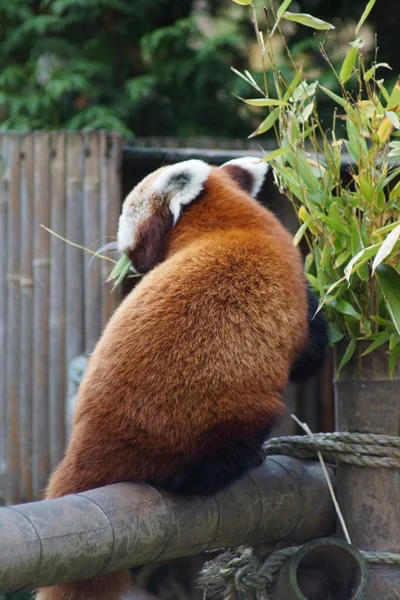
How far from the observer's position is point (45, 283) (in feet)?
14.7

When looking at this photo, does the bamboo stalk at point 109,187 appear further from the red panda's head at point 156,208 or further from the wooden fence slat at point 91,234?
the red panda's head at point 156,208

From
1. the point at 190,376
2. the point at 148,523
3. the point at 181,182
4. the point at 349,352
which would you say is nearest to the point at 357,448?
the point at 349,352

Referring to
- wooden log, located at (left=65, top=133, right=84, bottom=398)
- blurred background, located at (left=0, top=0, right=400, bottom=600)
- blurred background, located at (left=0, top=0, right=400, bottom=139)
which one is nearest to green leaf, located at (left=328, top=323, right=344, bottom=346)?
wooden log, located at (left=65, top=133, right=84, bottom=398)

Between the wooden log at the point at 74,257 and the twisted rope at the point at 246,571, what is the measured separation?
2333 millimetres

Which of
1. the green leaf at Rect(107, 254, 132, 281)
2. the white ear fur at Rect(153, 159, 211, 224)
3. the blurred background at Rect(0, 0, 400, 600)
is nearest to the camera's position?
the white ear fur at Rect(153, 159, 211, 224)

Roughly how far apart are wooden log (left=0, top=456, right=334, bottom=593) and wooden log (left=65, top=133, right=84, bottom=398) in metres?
2.39

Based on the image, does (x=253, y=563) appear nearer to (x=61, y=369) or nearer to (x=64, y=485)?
(x=64, y=485)

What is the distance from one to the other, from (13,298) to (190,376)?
2.80 meters

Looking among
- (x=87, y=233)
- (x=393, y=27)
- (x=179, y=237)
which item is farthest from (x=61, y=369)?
(x=393, y=27)

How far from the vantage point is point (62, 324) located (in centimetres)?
446

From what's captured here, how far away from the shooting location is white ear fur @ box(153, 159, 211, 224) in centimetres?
226

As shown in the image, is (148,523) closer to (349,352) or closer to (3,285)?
(349,352)

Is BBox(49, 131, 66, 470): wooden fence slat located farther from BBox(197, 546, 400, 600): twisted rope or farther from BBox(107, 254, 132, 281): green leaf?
BBox(197, 546, 400, 600): twisted rope

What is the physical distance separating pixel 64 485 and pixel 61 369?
2.51m
